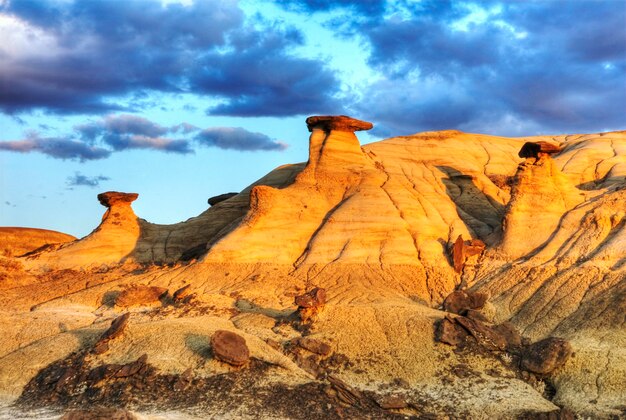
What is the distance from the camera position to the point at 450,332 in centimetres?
2197

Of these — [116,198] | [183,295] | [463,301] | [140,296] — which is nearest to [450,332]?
[463,301]

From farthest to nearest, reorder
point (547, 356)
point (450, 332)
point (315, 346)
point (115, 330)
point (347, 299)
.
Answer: point (347, 299) < point (450, 332) < point (115, 330) < point (315, 346) < point (547, 356)

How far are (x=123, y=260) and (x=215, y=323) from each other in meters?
14.2

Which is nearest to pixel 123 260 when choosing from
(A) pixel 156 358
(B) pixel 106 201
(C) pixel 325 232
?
(B) pixel 106 201

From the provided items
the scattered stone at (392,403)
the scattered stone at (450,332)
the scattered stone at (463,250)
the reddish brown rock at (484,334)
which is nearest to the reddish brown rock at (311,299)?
the scattered stone at (450,332)

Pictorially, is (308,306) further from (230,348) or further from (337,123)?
(337,123)

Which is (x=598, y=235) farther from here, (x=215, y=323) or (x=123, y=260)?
(x=123, y=260)

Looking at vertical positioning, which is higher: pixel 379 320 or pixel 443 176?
pixel 443 176

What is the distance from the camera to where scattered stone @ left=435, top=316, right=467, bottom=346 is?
71.2ft

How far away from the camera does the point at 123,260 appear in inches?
1425

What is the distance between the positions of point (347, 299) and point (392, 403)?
799cm

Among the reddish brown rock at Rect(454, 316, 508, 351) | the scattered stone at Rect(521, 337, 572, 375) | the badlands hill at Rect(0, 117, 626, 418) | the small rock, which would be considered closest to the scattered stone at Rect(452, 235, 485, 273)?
the badlands hill at Rect(0, 117, 626, 418)

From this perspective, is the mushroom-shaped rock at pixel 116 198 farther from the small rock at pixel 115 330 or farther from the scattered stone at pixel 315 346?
the scattered stone at pixel 315 346

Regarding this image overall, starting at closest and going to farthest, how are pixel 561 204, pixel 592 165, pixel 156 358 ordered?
pixel 156 358, pixel 561 204, pixel 592 165
